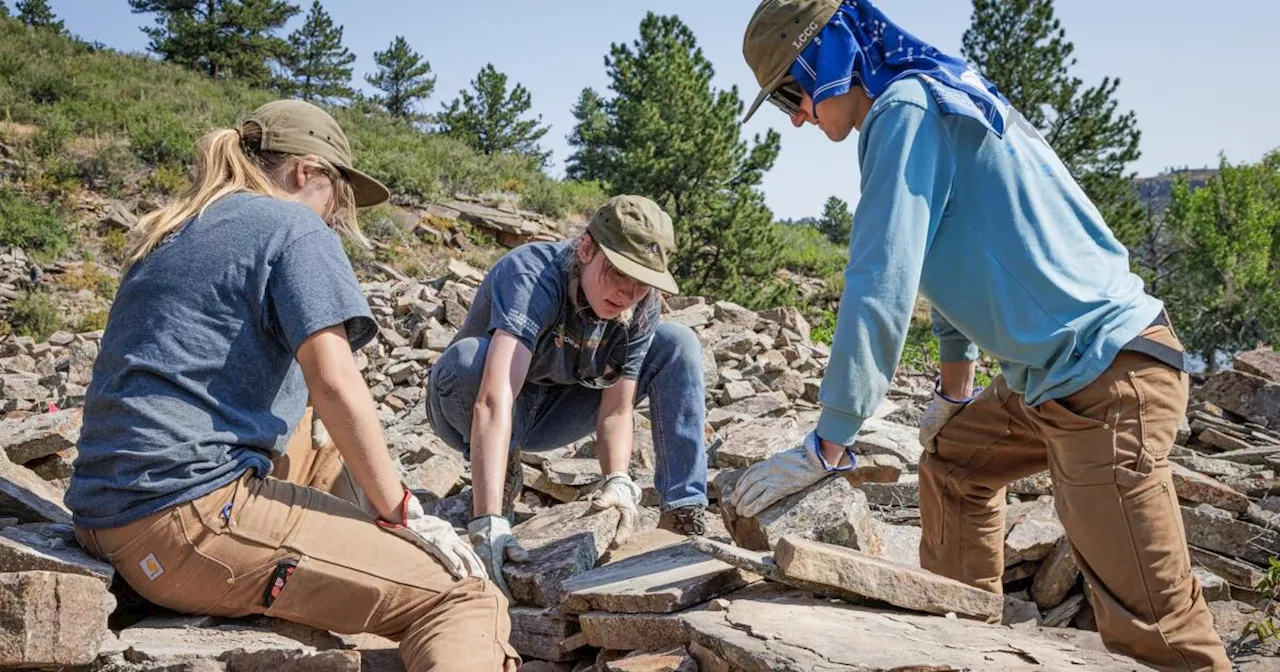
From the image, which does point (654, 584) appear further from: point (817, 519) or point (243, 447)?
point (243, 447)

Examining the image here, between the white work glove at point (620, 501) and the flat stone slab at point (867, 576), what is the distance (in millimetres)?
1053

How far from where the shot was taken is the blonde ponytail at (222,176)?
7.25 ft

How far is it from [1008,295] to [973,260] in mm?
119

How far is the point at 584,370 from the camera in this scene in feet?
11.6

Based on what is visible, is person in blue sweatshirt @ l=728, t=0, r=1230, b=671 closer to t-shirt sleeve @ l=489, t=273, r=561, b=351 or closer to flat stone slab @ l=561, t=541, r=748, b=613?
flat stone slab @ l=561, t=541, r=748, b=613

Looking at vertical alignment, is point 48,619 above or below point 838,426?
below

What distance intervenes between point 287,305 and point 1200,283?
130ft

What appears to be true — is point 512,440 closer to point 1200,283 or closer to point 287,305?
point 287,305

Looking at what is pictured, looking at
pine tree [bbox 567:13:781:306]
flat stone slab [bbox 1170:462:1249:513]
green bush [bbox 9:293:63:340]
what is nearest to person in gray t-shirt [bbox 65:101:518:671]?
flat stone slab [bbox 1170:462:1249:513]

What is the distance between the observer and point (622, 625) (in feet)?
8.16

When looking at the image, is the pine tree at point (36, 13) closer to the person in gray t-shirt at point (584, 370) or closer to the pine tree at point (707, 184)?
the pine tree at point (707, 184)

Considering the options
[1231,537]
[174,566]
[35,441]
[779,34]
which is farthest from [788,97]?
[35,441]

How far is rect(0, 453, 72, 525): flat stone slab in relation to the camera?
268 centimetres

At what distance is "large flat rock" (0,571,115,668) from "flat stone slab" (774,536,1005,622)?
1.67m
